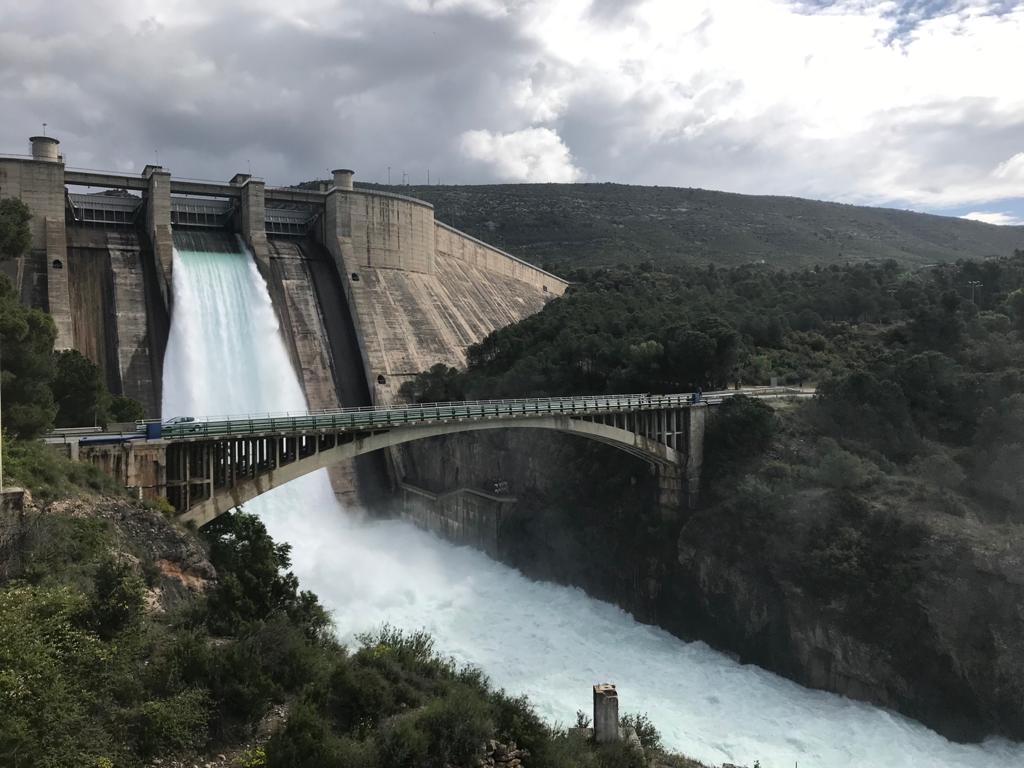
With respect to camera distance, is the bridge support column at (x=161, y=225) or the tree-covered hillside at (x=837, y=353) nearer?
the tree-covered hillside at (x=837, y=353)

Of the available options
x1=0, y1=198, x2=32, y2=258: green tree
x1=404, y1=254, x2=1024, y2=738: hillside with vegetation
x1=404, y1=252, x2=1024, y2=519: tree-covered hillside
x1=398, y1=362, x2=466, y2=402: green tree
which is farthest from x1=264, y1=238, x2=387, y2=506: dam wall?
x1=0, y1=198, x2=32, y2=258: green tree

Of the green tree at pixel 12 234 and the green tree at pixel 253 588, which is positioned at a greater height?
the green tree at pixel 12 234

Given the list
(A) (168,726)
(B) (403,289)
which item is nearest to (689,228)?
(B) (403,289)

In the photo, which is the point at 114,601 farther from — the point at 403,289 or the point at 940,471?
the point at 403,289

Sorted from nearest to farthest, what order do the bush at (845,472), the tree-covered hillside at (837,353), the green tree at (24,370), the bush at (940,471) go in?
the green tree at (24,370), the bush at (845,472), the bush at (940,471), the tree-covered hillside at (837,353)

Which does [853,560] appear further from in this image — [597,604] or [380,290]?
[380,290]

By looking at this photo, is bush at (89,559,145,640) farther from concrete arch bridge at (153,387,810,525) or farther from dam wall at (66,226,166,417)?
dam wall at (66,226,166,417)

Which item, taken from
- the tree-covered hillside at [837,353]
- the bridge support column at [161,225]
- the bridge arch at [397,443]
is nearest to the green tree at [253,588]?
the bridge arch at [397,443]

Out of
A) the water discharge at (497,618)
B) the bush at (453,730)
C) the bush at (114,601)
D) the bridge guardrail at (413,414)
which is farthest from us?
the water discharge at (497,618)

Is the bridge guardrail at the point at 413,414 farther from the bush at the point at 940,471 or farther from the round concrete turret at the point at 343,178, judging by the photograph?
the round concrete turret at the point at 343,178
